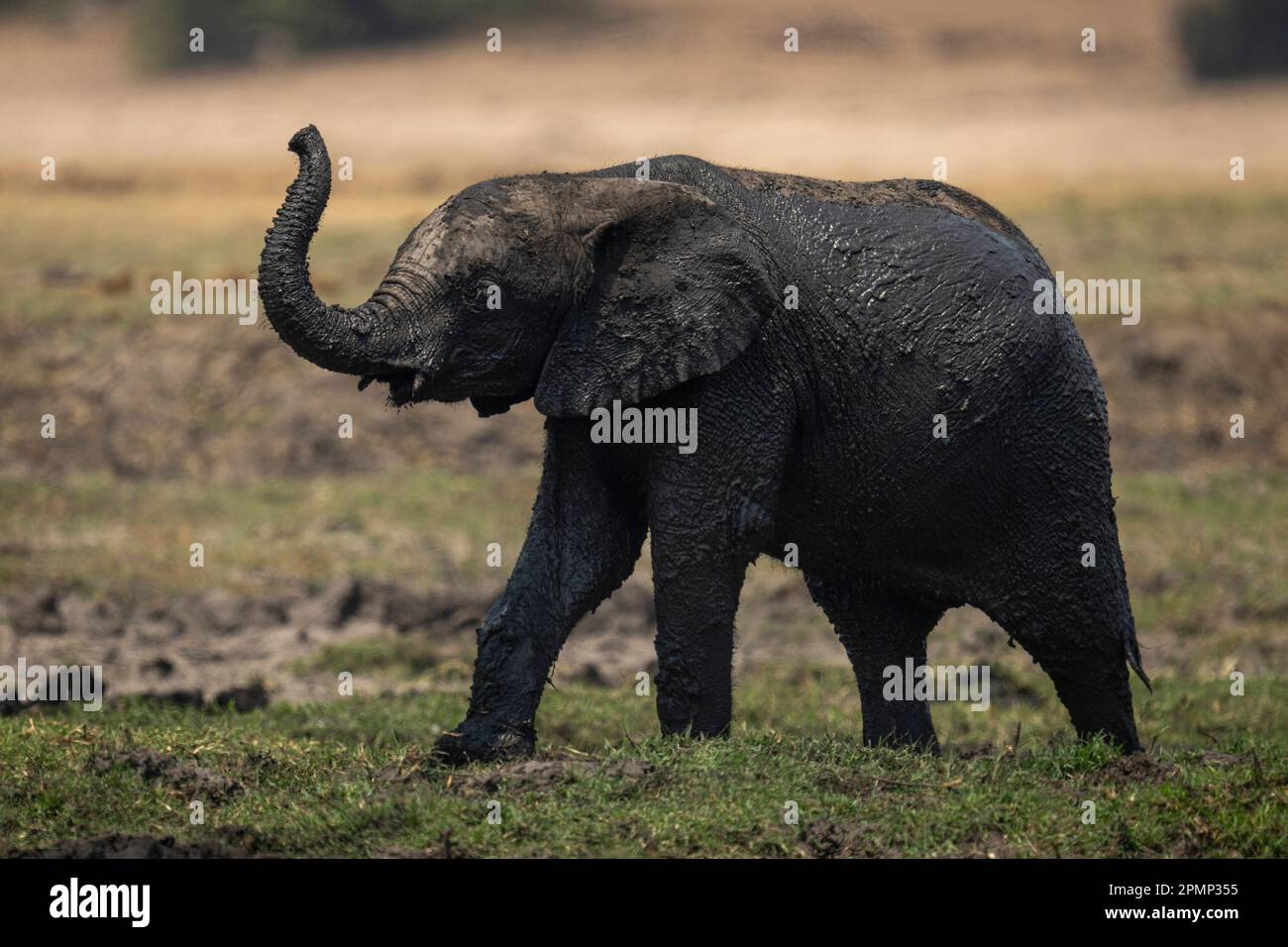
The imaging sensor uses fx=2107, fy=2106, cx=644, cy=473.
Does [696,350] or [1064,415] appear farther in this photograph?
[1064,415]

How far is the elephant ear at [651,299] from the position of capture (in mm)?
9008

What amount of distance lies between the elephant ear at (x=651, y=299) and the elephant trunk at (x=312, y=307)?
2.44 feet

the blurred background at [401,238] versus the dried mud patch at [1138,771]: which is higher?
the blurred background at [401,238]

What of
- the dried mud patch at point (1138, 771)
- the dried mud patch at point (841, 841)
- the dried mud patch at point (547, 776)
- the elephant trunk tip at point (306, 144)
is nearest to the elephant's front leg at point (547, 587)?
the dried mud patch at point (547, 776)

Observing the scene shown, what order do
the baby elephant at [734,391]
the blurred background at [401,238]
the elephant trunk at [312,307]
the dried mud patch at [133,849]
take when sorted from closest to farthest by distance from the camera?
the dried mud patch at [133,849]
the elephant trunk at [312,307]
the baby elephant at [734,391]
the blurred background at [401,238]

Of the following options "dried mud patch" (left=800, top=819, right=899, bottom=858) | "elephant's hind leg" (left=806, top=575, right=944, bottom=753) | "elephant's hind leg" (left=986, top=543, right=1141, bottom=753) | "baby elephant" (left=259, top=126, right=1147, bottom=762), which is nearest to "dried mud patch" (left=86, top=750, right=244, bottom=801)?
"baby elephant" (left=259, top=126, right=1147, bottom=762)

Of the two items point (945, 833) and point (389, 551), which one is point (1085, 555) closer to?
point (945, 833)

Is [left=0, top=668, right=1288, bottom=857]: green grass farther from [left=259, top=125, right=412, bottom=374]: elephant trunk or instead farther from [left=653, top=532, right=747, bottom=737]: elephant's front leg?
[left=259, top=125, right=412, bottom=374]: elephant trunk

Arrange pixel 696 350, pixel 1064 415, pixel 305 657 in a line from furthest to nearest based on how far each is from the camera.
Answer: pixel 305 657
pixel 1064 415
pixel 696 350

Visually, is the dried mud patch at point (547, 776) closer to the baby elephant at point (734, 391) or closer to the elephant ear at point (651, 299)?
the baby elephant at point (734, 391)

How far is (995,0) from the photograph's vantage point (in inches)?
2121

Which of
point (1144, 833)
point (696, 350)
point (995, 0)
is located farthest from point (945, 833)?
point (995, 0)

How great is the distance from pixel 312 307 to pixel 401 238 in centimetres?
1625
